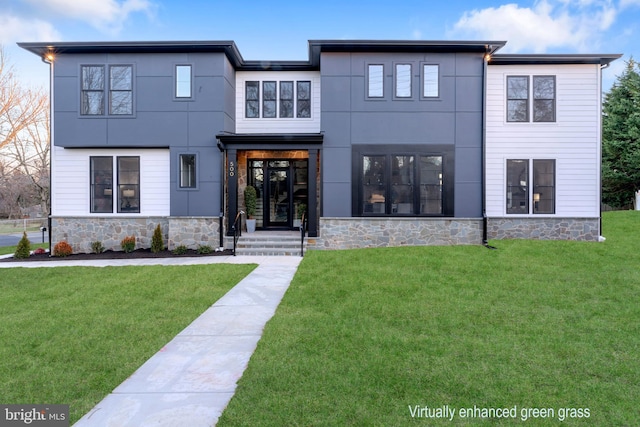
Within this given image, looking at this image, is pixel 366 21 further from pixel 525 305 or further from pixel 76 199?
pixel 525 305

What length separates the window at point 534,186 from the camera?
1134 cm

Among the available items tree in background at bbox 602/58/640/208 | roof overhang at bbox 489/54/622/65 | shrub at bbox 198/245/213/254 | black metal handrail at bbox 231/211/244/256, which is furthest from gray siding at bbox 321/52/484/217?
tree in background at bbox 602/58/640/208

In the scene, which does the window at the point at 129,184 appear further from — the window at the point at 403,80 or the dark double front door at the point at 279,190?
the window at the point at 403,80

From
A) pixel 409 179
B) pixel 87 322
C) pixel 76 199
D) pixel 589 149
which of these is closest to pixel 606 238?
pixel 589 149

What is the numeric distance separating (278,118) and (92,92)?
5.73m

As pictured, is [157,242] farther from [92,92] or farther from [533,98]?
[533,98]

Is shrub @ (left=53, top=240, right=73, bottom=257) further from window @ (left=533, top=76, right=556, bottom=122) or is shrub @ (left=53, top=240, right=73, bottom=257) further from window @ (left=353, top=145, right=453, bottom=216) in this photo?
window @ (left=533, top=76, right=556, bottom=122)

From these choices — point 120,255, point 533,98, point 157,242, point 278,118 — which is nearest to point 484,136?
point 533,98

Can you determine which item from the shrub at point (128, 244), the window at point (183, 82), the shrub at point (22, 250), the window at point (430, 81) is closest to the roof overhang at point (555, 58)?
the window at point (430, 81)

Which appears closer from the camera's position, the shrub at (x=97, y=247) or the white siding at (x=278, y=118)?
the shrub at (x=97, y=247)

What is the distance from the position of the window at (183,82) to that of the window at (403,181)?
18.0 feet

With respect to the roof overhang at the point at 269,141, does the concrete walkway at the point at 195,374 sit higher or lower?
lower

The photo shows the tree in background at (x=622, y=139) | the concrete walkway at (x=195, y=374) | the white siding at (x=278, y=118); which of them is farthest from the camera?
the tree in background at (x=622, y=139)

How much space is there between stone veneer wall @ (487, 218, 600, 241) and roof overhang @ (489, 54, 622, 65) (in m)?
4.88
